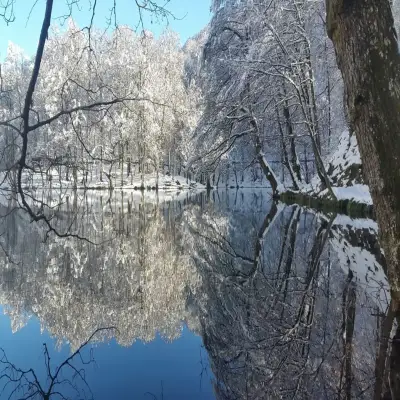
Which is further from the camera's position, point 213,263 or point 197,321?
point 213,263

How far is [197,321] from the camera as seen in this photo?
3826mm

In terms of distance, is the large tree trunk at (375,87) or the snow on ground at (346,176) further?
the snow on ground at (346,176)

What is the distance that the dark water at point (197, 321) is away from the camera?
8.33 feet

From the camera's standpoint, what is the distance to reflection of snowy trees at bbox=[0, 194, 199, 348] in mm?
3748

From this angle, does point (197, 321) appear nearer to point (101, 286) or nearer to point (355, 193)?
point (101, 286)

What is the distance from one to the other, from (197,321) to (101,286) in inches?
64.7

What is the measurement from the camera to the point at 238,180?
50.2 metres

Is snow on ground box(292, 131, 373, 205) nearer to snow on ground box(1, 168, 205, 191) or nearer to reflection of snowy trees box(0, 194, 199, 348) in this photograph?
reflection of snowy trees box(0, 194, 199, 348)

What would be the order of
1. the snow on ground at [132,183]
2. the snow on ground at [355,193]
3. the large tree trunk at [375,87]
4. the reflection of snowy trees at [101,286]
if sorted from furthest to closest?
the snow on ground at [132,183] → the snow on ground at [355,193] → the reflection of snowy trees at [101,286] → the large tree trunk at [375,87]

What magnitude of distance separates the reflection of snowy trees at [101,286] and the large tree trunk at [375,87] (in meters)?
2.30

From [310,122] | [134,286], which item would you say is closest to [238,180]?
[310,122]

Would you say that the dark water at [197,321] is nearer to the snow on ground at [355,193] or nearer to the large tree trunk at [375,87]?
the large tree trunk at [375,87]

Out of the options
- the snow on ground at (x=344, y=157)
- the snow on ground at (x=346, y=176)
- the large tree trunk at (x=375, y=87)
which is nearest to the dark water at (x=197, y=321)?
the large tree trunk at (x=375, y=87)

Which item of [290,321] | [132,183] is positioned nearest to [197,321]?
[290,321]
